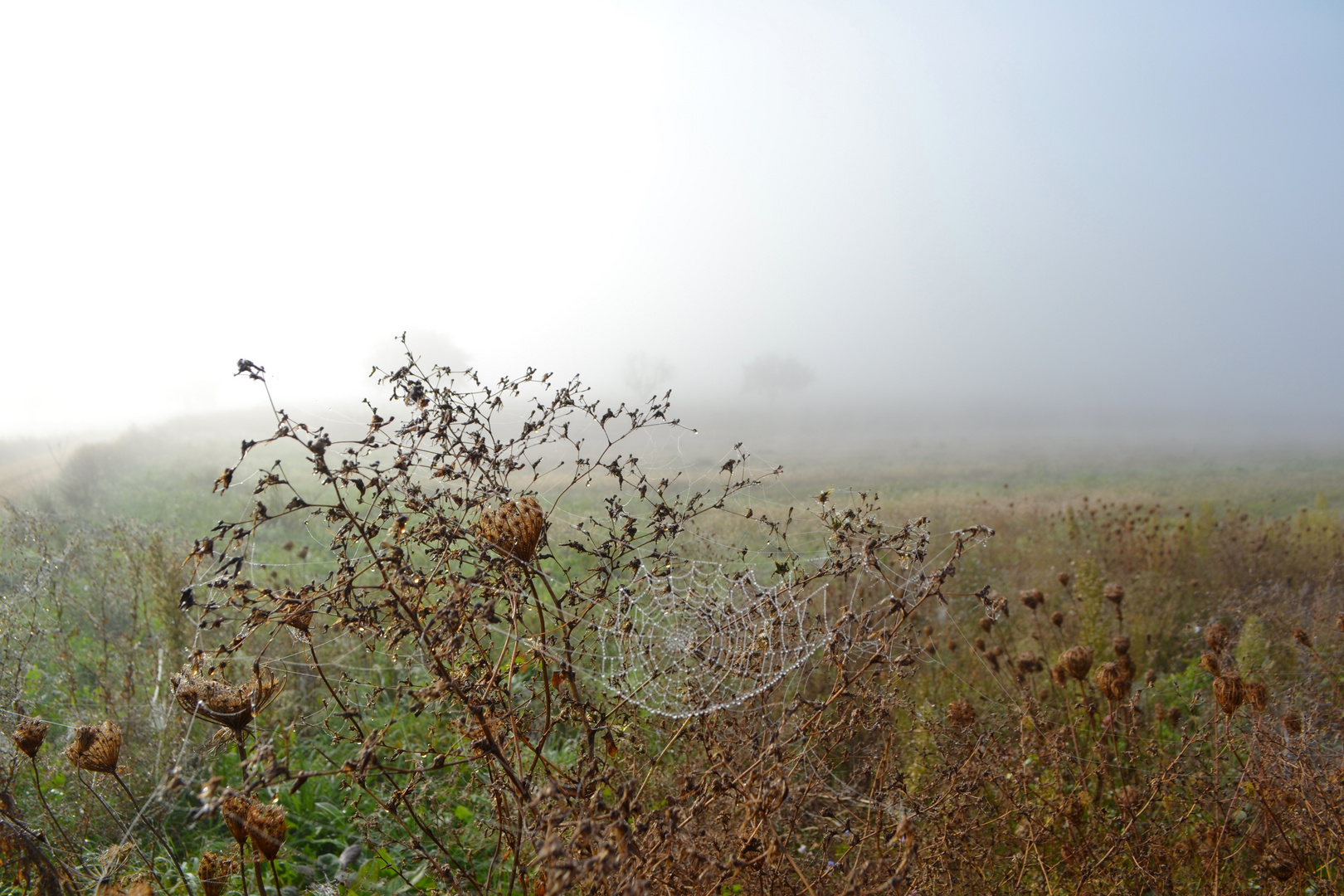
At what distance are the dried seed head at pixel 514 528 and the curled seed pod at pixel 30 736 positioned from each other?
138cm

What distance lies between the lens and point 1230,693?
2.29 metres

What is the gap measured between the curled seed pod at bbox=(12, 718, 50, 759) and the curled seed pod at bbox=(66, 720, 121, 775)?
0.16m

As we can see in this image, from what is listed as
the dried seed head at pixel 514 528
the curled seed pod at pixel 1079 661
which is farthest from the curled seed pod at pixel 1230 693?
the dried seed head at pixel 514 528

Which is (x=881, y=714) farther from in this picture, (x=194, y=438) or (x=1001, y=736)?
(x=194, y=438)

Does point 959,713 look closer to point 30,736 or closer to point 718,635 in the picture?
point 718,635

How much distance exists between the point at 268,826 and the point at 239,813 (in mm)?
85

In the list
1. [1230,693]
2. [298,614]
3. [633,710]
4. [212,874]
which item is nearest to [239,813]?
[212,874]

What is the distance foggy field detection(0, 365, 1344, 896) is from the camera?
1694 millimetres

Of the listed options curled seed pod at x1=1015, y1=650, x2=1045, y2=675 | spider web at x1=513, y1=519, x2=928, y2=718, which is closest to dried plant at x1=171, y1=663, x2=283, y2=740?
spider web at x1=513, y1=519, x2=928, y2=718

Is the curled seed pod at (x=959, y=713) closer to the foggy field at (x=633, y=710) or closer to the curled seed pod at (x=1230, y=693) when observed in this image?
the foggy field at (x=633, y=710)

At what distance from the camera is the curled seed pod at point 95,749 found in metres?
1.87

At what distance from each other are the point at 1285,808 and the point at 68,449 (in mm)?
27439

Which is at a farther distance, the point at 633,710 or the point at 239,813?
the point at 633,710

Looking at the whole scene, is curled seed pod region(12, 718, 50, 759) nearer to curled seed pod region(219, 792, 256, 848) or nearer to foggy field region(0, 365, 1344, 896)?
foggy field region(0, 365, 1344, 896)
